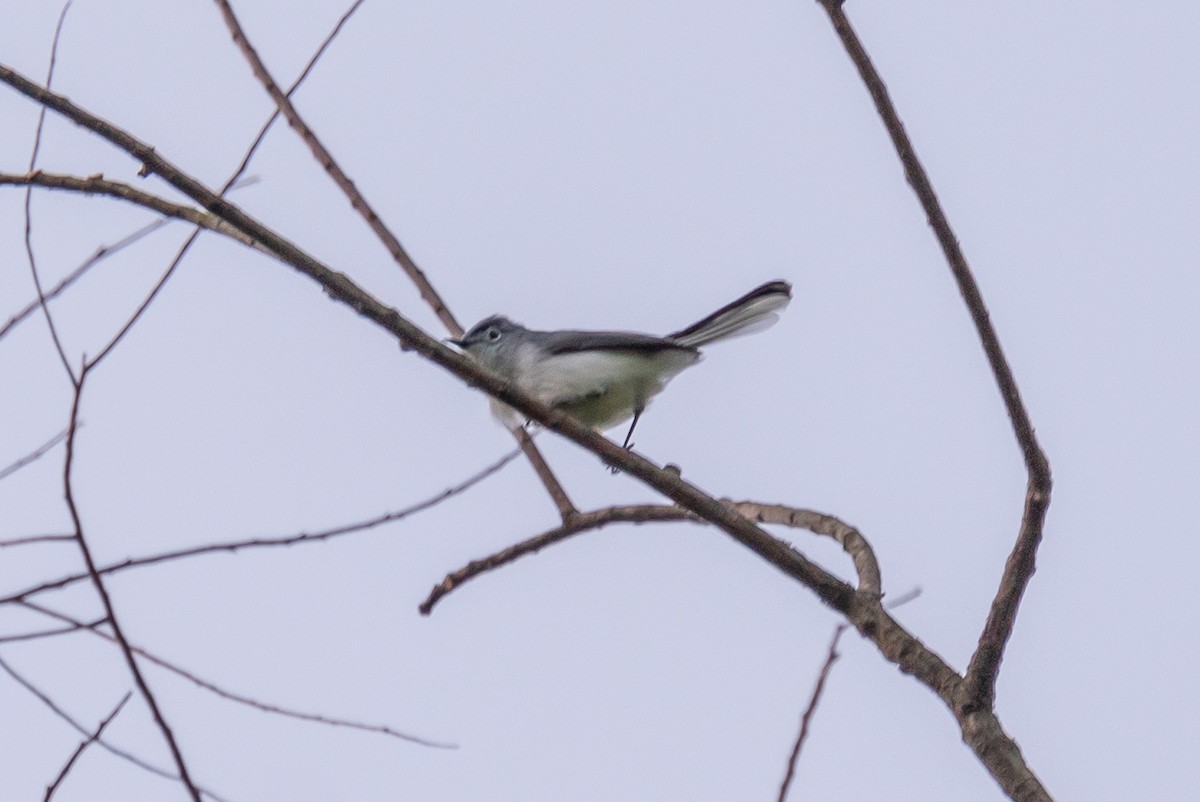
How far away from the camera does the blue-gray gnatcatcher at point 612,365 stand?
523 centimetres

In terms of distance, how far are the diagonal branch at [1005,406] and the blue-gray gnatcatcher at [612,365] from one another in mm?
2892

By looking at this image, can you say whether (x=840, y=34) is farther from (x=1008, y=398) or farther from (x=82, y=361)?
(x=82, y=361)

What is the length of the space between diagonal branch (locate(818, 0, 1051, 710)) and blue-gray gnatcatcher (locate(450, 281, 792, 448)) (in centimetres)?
289

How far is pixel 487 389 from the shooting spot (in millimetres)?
2557

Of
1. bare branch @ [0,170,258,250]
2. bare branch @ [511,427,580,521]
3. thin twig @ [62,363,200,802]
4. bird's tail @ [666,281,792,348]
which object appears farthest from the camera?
bird's tail @ [666,281,792,348]

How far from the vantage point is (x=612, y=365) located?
525 centimetres

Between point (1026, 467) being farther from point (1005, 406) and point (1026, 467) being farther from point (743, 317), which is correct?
point (743, 317)

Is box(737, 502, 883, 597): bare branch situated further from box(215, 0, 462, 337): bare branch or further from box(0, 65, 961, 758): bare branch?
box(215, 0, 462, 337): bare branch

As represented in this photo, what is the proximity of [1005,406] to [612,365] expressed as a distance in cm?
316

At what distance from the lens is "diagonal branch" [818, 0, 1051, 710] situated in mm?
2070

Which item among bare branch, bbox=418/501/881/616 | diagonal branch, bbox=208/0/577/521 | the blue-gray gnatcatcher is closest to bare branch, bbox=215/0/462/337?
diagonal branch, bbox=208/0/577/521

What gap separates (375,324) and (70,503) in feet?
2.00

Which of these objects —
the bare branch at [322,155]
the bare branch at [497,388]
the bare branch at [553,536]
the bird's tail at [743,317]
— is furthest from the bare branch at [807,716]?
the bird's tail at [743,317]

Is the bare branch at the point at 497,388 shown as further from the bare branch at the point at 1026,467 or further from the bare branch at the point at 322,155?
the bare branch at the point at 322,155
